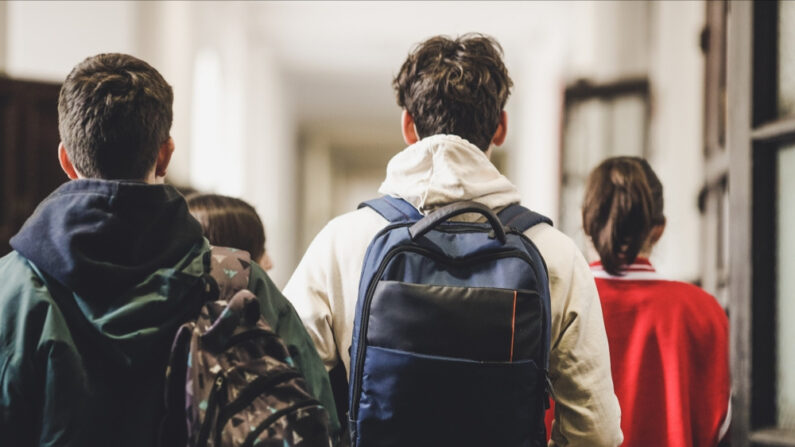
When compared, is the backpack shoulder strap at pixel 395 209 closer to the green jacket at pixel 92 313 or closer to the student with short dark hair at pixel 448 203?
the student with short dark hair at pixel 448 203

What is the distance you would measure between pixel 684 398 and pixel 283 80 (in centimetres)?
783

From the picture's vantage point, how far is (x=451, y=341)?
119 centimetres

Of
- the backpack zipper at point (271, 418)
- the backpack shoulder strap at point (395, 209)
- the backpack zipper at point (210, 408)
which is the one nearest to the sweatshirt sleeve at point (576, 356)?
the backpack shoulder strap at point (395, 209)

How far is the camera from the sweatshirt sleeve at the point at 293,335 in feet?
3.71

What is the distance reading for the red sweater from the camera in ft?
5.75

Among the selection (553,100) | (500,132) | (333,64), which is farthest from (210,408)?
(333,64)

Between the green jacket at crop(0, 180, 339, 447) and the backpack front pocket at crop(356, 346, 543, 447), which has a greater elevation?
the green jacket at crop(0, 180, 339, 447)

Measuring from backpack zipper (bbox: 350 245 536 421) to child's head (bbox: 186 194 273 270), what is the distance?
0.65 metres

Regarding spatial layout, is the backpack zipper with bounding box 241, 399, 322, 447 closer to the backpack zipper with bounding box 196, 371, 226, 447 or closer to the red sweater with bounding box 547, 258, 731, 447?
the backpack zipper with bounding box 196, 371, 226, 447

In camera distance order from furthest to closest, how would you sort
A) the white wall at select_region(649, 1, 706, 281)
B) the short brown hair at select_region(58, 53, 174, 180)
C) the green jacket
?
the white wall at select_region(649, 1, 706, 281) → the short brown hair at select_region(58, 53, 174, 180) → the green jacket

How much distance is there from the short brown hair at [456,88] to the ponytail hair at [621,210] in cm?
56

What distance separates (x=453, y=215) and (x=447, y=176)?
10 cm

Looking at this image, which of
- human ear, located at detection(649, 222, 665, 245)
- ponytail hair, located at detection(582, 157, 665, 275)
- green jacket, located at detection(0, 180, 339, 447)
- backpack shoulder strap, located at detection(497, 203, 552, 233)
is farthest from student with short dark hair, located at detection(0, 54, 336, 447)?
human ear, located at detection(649, 222, 665, 245)

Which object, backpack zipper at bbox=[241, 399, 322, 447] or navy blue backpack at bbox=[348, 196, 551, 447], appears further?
navy blue backpack at bbox=[348, 196, 551, 447]
